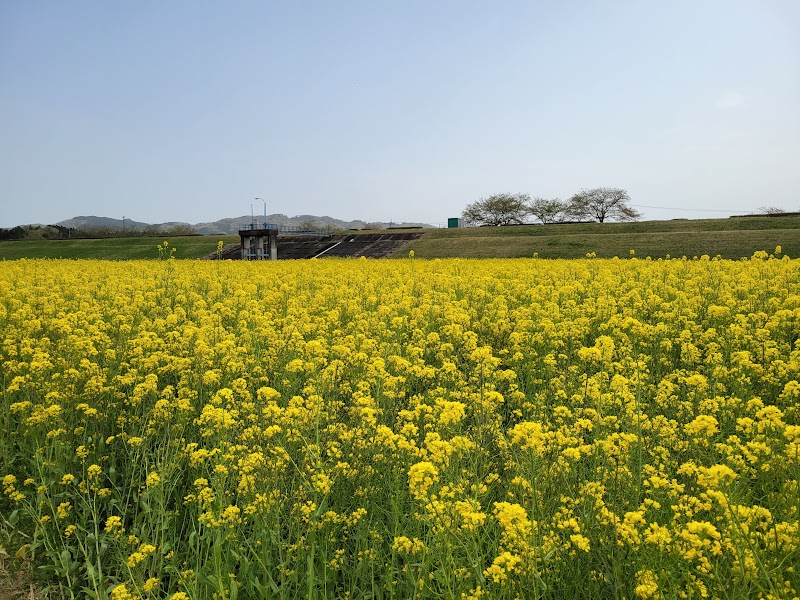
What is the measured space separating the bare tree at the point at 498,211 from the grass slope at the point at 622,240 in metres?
31.1

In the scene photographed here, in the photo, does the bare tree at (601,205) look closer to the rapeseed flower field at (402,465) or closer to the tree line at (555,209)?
the tree line at (555,209)

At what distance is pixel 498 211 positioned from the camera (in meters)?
92.1

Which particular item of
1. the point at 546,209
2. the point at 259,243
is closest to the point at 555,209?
the point at 546,209

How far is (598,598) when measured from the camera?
3227 millimetres

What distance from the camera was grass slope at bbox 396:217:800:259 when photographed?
119 ft

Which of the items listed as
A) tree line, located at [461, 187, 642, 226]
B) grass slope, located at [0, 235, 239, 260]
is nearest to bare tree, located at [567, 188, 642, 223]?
tree line, located at [461, 187, 642, 226]

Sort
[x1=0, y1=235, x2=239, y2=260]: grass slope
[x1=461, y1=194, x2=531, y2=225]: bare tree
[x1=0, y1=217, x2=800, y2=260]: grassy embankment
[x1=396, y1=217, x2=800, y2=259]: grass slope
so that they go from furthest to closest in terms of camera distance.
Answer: [x1=461, y1=194, x2=531, y2=225]: bare tree → [x1=0, y1=235, x2=239, y2=260]: grass slope → [x1=0, y1=217, x2=800, y2=260]: grassy embankment → [x1=396, y1=217, x2=800, y2=259]: grass slope

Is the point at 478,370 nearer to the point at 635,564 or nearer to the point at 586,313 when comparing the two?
the point at 635,564

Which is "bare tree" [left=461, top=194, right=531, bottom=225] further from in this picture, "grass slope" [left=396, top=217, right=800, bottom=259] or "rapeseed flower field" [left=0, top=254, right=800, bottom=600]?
"rapeseed flower field" [left=0, top=254, right=800, bottom=600]

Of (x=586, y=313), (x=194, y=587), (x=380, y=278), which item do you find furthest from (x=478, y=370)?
(x=380, y=278)

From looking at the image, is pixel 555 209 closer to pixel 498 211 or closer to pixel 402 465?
pixel 498 211

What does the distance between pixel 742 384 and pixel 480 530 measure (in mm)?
3759

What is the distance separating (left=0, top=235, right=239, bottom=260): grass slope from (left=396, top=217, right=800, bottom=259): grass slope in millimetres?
24788

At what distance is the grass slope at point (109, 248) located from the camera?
194ft
